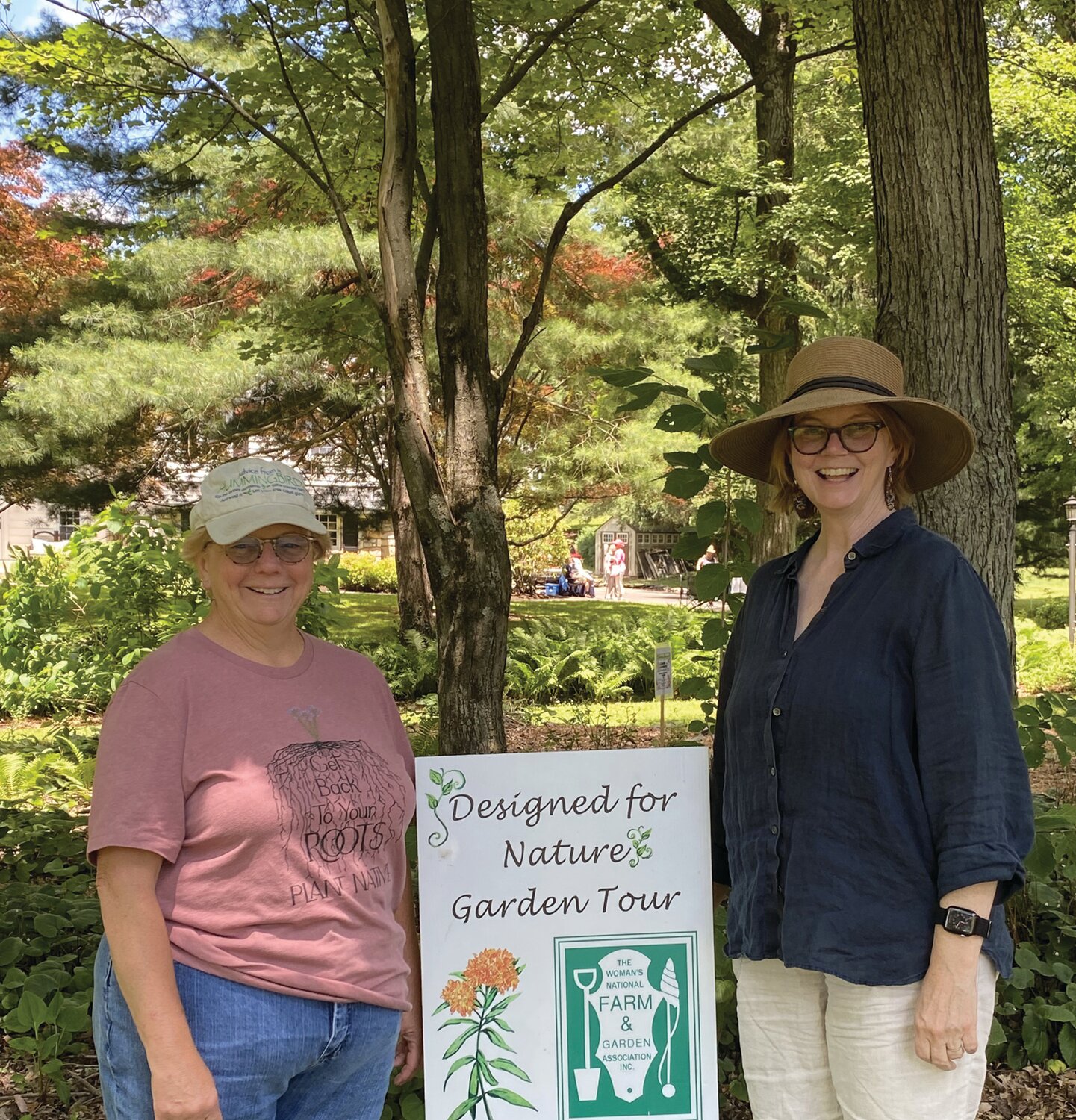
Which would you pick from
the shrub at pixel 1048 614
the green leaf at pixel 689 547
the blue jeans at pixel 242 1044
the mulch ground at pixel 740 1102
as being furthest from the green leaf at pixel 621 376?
the shrub at pixel 1048 614

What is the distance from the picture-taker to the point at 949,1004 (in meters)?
1.83

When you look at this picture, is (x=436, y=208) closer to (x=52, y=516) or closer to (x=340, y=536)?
(x=52, y=516)

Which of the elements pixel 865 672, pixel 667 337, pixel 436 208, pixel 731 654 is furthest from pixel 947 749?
pixel 667 337

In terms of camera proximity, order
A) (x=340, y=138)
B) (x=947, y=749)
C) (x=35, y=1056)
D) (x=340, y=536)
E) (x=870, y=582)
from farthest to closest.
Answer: (x=340, y=536) → (x=340, y=138) → (x=35, y=1056) → (x=870, y=582) → (x=947, y=749)

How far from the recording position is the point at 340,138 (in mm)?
7020

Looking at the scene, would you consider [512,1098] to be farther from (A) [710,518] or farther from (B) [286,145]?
(B) [286,145]

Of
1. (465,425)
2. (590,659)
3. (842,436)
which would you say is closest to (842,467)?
(842,436)

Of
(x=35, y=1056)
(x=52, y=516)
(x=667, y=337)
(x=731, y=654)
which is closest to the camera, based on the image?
(x=731, y=654)

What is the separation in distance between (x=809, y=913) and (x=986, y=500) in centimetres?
198

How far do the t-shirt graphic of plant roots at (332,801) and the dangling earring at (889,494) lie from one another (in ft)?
3.56

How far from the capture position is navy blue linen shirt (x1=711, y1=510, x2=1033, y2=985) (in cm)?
184

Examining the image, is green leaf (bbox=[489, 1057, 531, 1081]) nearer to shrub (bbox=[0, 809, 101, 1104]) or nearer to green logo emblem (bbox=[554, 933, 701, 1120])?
green logo emblem (bbox=[554, 933, 701, 1120])

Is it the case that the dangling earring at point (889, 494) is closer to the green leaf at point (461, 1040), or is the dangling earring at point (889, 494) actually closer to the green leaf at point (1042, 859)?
the green leaf at point (461, 1040)

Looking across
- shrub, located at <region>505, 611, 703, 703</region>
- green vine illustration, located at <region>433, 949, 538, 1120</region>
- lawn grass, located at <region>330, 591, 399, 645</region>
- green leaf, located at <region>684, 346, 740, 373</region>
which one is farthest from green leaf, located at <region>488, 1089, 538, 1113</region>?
shrub, located at <region>505, 611, 703, 703</region>
